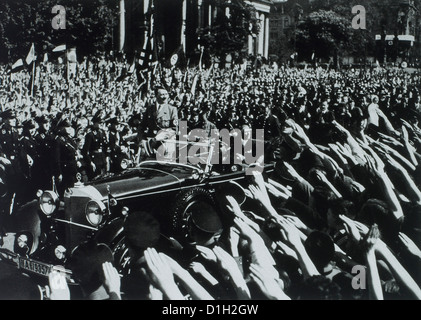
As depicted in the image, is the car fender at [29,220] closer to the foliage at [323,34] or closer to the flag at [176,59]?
the flag at [176,59]

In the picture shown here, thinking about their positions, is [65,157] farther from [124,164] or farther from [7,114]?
[7,114]

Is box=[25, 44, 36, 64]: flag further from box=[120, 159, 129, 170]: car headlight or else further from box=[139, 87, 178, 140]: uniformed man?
box=[120, 159, 129, 170]: car headlight

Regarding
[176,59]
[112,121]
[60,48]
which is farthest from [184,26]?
[60,48]

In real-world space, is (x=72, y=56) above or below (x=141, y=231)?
above

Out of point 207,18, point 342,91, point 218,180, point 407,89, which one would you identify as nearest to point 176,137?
point 218,180

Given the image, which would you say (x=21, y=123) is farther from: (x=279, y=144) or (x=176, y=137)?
(x=279, y=144)
